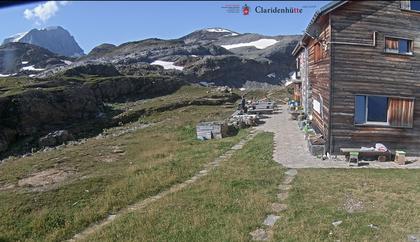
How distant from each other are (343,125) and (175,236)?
13133 mm

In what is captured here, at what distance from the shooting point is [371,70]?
2120 centimetres

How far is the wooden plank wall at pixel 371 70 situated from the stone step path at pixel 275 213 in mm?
5558

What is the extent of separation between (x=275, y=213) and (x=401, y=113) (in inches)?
479

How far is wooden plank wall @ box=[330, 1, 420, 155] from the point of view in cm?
2094

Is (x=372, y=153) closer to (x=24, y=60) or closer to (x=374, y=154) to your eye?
(x=374, y=154)

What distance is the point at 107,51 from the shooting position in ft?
545

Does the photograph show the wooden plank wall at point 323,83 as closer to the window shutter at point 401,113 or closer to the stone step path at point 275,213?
the window shutter at point 401,113

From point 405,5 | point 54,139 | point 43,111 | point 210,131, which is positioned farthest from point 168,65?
point 405,5

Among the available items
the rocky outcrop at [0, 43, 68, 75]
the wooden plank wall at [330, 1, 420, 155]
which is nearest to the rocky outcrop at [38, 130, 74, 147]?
the wooden plank wall at [330, 1, 420, 155]

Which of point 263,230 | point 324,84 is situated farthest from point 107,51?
Result: point 263,230

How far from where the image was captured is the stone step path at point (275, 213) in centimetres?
1115

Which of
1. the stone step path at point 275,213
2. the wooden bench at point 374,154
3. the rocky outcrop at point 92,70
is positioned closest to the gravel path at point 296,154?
the wooden bench at point 374,154

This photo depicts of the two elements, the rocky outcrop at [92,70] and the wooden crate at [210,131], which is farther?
the rocky outcrop at [92,70]

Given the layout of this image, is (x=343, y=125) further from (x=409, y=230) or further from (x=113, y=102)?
(x=113, y=102)
